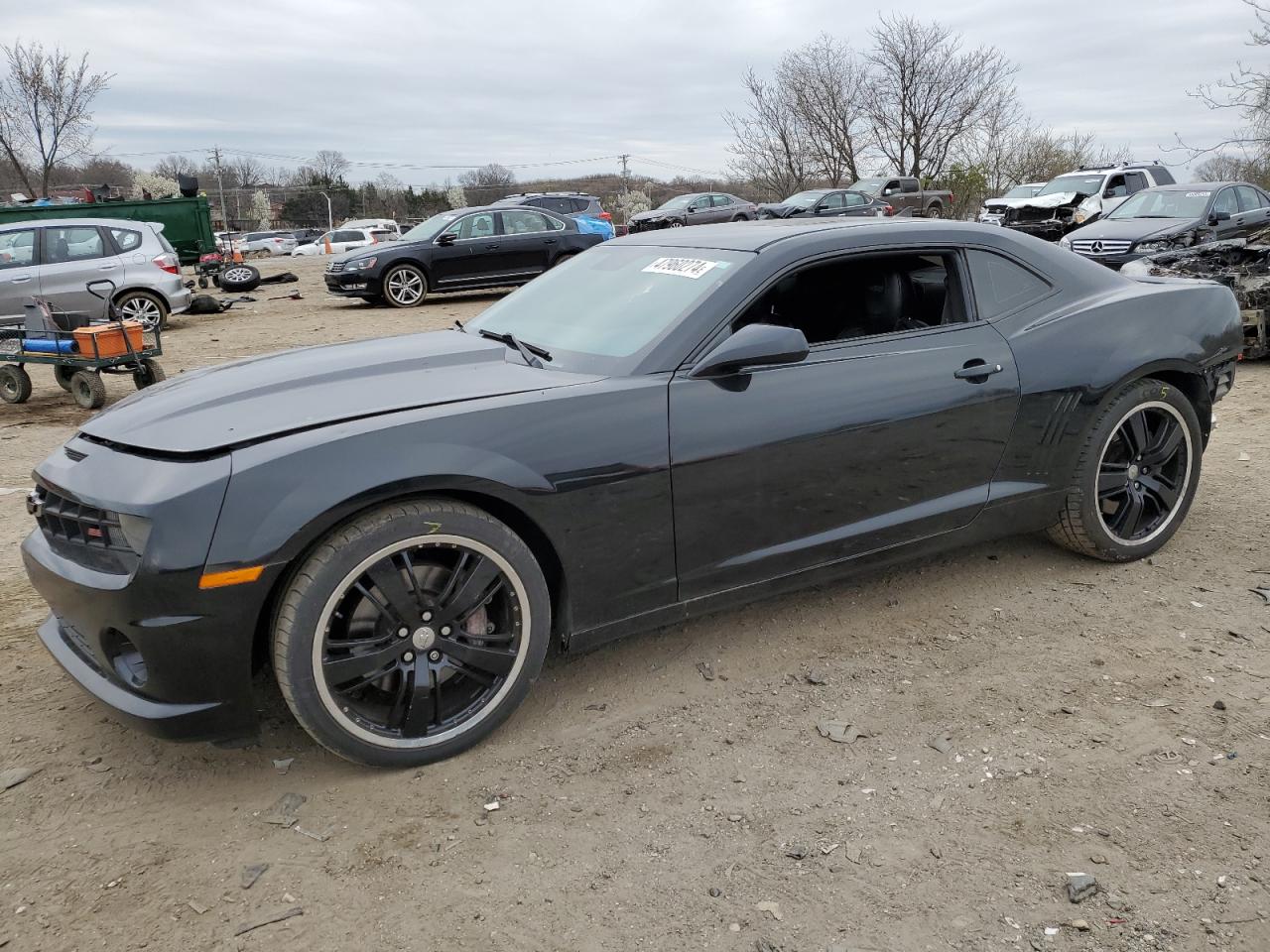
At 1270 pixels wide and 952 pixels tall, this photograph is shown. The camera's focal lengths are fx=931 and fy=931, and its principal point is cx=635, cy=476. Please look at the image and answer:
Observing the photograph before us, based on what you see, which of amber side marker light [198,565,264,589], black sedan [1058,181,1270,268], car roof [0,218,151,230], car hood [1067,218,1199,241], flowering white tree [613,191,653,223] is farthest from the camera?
flowering white tree [613,191,653,223]

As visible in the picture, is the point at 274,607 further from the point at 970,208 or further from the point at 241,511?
the point at 970,208

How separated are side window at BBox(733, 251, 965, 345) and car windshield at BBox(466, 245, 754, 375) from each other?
13.4 inches

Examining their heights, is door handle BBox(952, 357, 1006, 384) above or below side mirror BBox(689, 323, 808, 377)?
below

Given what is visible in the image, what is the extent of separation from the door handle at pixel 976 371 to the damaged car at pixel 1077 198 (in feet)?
60.6

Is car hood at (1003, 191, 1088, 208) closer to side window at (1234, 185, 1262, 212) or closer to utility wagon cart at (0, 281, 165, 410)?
side window at (1234, 185, 1262, 212)

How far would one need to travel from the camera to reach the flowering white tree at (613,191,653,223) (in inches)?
2092

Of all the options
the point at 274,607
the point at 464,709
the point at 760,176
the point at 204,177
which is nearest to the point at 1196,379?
the point at 464,709

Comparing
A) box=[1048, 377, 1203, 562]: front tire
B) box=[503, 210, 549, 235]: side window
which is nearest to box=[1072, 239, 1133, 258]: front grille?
box=[503, 210, 549, 235]: side window

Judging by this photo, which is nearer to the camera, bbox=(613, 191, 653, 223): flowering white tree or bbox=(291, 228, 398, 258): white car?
bbox=(291, 228, 398, 258): white car

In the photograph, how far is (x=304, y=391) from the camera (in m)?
2.92

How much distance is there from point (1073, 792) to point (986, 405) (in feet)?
4.82

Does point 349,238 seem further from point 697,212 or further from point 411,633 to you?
point 411,633

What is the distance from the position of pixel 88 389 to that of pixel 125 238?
4.75 meters

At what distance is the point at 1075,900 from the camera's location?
2.16 m
